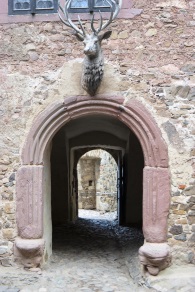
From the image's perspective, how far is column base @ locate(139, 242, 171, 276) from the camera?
492cm

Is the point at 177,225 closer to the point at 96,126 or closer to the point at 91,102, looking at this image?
the point at 91,102

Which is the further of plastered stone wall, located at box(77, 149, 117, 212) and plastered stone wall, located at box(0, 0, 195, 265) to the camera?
plastered stone wall, located at box(77, 149, 117, 212)

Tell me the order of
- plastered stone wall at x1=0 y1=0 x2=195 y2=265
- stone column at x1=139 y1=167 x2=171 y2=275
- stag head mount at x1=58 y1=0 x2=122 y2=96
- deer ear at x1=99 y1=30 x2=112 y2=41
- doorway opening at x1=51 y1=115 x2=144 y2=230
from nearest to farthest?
stag head mount at x1=58 y1=0 x2=122 y2=96, deer ear at x1=99 y1=30 x2=112 y2=41, stone column at x1=139 y1=167 x2=171 y2=275, plastered stone wall at x1=0 y1=0 x2=195 y2=265, doorway opening at x1=51 y1=115 x2=144 y2=230

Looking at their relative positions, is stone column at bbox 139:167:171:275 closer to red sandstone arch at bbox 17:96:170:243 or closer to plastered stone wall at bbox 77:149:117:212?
red sandstone arch at bbox 17:96:170:243

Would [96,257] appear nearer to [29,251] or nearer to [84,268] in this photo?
[84,268]

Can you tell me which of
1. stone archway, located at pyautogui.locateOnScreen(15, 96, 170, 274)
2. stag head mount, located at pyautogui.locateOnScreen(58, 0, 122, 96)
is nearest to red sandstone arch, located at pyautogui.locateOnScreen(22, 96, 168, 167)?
stone archway, located at pyautogui.locateOnScreen(15, 96, 170, 274)

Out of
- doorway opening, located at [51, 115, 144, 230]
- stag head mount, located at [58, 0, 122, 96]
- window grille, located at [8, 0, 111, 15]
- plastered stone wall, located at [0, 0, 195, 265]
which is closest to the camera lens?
stag head mount, located at [58, 0, 122, 96]

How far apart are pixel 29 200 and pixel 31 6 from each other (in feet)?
8.93

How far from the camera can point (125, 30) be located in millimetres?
5336

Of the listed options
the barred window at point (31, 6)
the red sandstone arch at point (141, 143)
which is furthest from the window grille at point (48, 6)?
the red sandstone arch at point (141, 143)

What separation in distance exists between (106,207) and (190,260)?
10117 mm

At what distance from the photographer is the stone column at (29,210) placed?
5215 mm

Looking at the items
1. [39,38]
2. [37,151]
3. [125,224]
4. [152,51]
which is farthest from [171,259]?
[125,224]

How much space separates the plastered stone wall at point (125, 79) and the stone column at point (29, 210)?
0.40 feet
